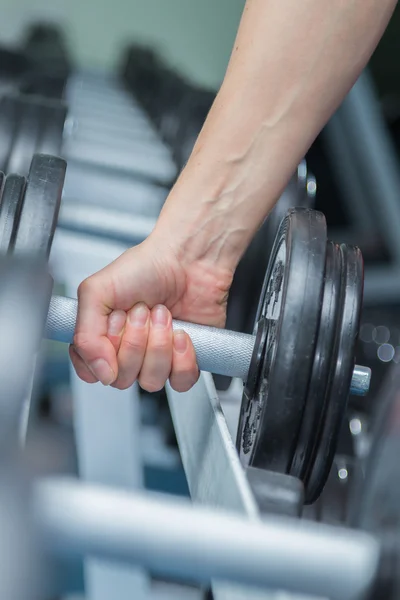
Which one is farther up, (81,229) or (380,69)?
(380,69)

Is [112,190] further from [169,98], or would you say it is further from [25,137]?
[169,98]

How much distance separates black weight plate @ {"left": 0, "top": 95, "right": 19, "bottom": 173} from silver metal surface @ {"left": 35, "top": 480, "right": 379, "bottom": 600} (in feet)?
2.62

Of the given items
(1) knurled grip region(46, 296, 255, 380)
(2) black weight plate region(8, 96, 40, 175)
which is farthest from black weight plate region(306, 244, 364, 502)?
(2) black weight plate region(8, 96, 40, 175)

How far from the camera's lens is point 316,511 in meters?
1.05

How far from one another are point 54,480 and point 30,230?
0.32 meters

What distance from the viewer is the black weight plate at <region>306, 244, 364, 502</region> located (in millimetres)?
639

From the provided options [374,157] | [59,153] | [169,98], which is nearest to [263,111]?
[59,153]

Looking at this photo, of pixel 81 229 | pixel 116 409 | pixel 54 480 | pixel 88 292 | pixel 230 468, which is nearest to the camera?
pixel 54 480

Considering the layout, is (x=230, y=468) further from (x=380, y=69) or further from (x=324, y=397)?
(x=380, y=69)

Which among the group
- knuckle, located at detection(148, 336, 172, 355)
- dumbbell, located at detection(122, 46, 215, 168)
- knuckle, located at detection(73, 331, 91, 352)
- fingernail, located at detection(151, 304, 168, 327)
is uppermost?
dumbbell, located at detection(122, 46, 215, 168)

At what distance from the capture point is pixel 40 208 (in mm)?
669

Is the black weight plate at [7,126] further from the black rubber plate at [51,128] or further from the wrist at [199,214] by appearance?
the wrist at [199,214]

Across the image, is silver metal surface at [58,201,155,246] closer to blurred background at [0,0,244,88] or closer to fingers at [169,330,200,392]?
fingers at [169,330,200,392]

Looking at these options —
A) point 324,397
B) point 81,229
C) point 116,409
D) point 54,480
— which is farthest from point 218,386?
point 54,480
